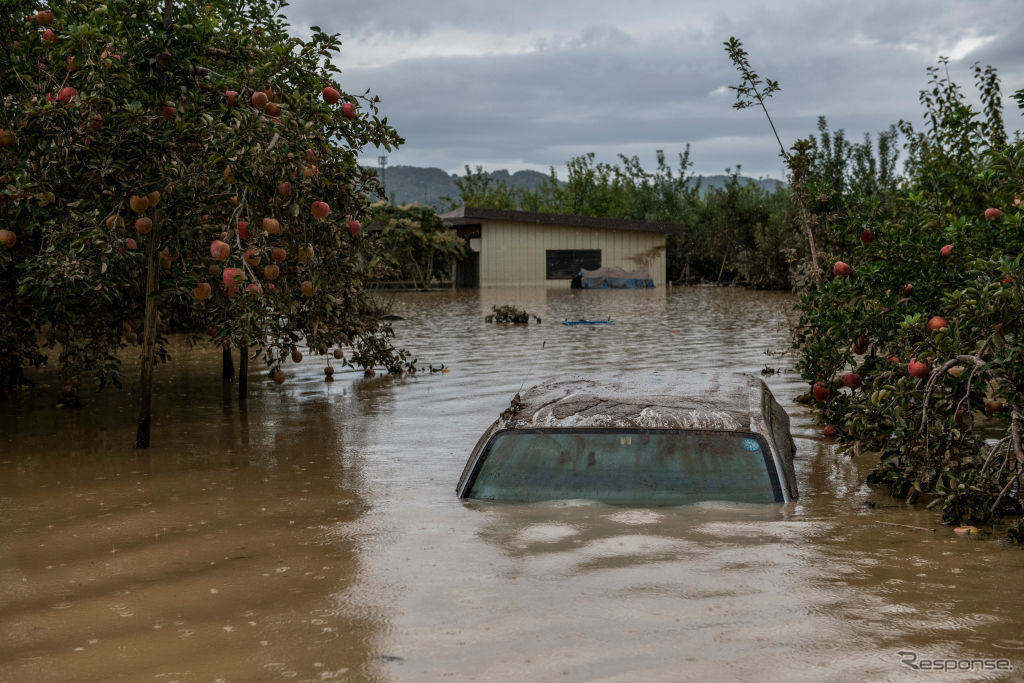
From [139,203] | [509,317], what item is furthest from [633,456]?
[509,317]

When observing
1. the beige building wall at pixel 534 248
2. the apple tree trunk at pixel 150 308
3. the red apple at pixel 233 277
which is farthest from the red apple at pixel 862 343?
the beige building wall at pixel 534 248

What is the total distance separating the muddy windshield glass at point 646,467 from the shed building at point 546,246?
126 feet

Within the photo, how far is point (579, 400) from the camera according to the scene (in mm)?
6020

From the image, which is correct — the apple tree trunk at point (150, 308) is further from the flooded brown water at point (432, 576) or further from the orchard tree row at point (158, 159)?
the flooded brown water at point (432, 576)

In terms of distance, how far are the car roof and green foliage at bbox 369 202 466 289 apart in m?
34.9

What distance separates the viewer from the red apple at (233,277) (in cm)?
700

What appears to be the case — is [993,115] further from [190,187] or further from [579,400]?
[190,187]

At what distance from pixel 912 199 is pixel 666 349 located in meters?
9.07

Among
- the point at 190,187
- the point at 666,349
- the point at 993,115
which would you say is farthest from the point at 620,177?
the point at 190,187

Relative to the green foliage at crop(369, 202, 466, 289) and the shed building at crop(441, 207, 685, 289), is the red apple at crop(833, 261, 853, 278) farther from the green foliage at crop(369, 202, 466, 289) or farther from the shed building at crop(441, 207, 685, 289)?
the shed building at crop(441, 207, 685, 289)

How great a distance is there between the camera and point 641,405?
19.1 feet

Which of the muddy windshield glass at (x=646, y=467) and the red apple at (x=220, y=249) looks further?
the red apple at (x=220, y=249)

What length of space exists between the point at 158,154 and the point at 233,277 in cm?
154

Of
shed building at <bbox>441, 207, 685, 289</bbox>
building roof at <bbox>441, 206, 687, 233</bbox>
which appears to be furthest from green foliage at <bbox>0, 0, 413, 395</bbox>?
shed building at <bbox>441, 207, 685, 289</bbox>
